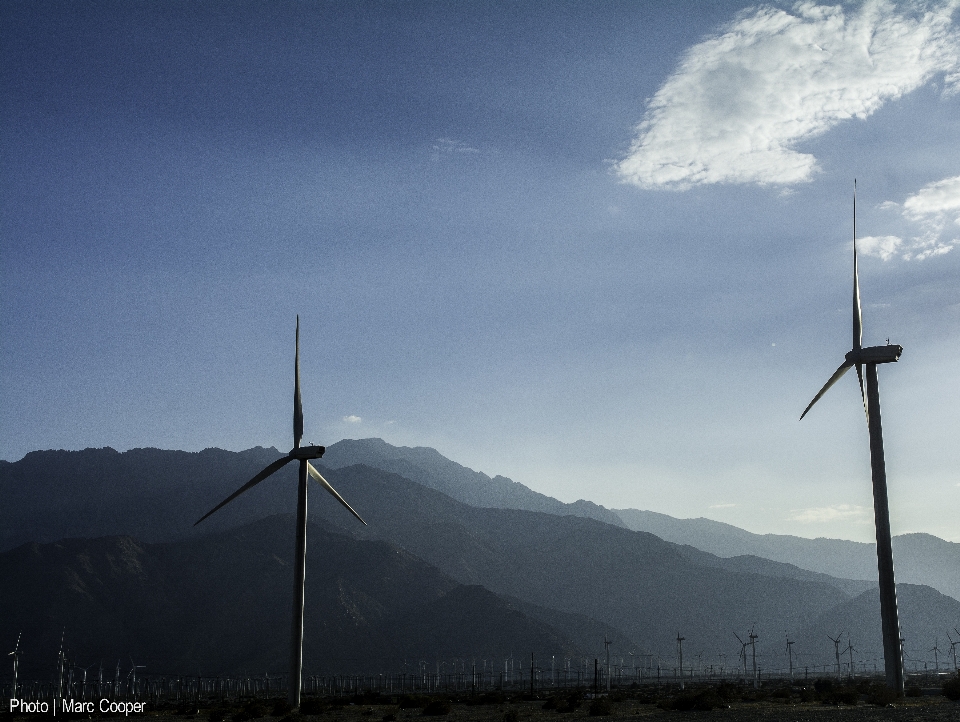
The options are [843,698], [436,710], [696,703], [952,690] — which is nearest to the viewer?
[952,690]

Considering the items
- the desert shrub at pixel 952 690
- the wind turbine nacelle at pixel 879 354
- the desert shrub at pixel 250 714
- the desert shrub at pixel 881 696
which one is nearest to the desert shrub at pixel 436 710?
the desert shrub at pixel 250 714

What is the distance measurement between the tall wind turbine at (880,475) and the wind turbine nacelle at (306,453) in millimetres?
34284

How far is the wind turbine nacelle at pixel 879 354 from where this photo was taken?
183 feet

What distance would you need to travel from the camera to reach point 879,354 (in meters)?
56.1

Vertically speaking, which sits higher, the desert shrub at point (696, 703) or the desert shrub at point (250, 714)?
the desert shrub at point (696, 703)

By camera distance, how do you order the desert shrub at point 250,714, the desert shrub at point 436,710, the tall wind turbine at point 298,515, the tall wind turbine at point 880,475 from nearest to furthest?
the tall wind turbine at point 880,475, the desert shrub at point 250,714, the tall wind turbine at point 298,515, the desert shrub at point 436,710

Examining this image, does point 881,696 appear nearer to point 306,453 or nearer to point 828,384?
point 828,384

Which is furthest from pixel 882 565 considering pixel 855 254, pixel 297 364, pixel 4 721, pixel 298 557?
pixel 4 721

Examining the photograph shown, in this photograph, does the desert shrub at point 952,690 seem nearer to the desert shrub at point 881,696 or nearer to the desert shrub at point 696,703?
the desert shrub at point 881,696

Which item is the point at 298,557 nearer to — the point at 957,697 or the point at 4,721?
the point at 4,721

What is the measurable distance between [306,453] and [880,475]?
39.4 meters

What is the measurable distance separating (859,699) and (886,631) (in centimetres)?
1212

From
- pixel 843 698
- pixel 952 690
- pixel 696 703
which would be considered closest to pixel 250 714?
pixel 696 703

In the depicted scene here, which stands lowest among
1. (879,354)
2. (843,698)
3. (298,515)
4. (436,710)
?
A: (436,710)
